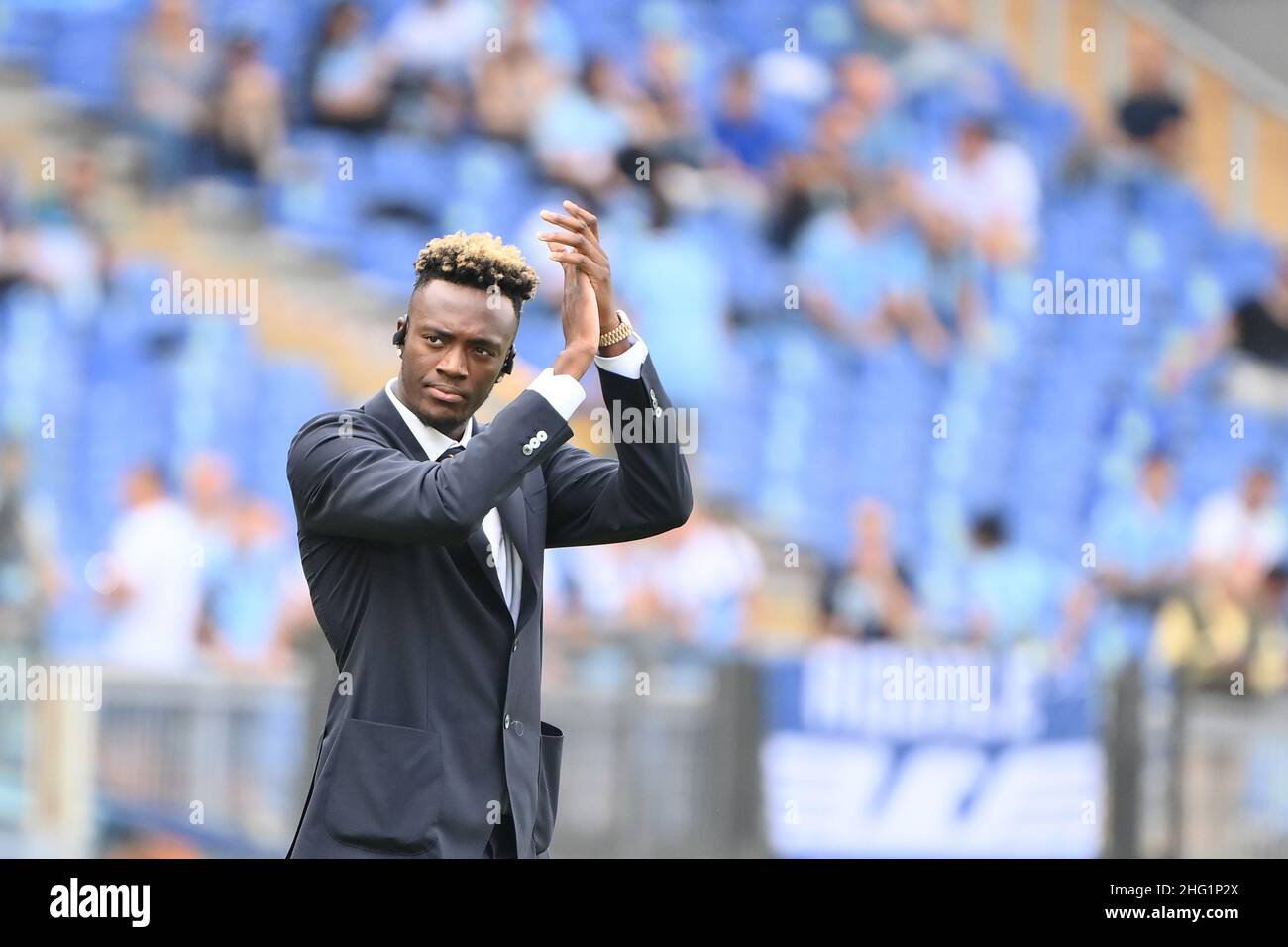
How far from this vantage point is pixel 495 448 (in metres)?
2.58

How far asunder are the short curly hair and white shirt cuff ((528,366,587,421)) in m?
0.20

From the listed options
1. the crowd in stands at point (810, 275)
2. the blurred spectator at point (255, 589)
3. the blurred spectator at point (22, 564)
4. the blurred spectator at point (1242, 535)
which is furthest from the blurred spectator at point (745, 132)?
the blurred spectator at point (22, 564)

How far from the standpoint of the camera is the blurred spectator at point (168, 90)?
927cm

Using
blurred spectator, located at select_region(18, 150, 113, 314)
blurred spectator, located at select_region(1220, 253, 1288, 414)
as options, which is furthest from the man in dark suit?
blurred spectator, located at select_region(1220, 253, 1288, 414)

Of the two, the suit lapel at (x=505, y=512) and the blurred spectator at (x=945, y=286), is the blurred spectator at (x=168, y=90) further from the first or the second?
the suit lapel at (x=505, y=512)

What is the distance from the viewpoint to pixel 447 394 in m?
2.79

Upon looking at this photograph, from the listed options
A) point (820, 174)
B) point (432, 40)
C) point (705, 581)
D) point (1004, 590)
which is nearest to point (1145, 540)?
point (1004, 590)

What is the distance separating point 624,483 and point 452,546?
31 centimetres

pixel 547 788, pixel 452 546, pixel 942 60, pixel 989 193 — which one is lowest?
pixel 547 788

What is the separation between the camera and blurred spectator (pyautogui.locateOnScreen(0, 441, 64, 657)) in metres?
7.97

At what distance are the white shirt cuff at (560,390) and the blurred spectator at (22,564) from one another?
5.83 m

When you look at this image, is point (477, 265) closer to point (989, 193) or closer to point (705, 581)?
point (705, 581)

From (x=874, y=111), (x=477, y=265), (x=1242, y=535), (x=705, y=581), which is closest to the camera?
(x=477, y=265)

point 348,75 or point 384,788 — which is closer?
point 384,788
